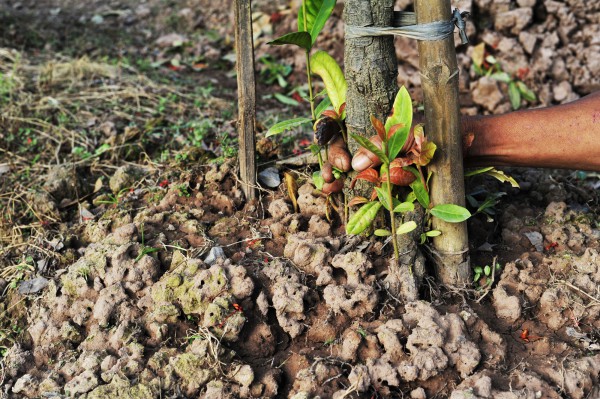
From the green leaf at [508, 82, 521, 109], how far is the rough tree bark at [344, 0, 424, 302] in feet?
5.42

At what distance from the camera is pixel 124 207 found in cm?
272

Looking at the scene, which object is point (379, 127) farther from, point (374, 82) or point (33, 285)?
point (33, 285)

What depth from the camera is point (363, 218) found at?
7.24ft

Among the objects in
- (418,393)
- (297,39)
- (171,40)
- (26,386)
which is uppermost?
(297,39)

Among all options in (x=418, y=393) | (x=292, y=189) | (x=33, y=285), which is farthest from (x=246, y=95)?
(x=418, y=393)

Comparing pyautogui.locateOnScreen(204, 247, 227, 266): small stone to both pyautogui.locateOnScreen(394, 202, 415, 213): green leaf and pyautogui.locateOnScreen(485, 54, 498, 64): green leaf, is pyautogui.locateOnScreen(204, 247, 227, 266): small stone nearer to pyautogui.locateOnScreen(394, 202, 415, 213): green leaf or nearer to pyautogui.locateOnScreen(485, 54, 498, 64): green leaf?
pyautogui.locateOnScreen(394, 202, 415, 213): green leaf

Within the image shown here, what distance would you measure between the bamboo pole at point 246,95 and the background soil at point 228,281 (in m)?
0.08

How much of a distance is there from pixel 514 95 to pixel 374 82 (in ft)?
5.76

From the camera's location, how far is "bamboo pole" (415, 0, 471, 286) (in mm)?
2062

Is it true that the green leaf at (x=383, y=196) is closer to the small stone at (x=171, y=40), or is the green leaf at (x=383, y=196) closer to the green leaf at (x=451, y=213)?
the green leaf at (x=451, y=213)

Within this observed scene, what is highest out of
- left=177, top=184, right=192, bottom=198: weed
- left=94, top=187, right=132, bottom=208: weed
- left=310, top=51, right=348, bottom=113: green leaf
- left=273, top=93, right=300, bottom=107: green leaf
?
left=310, top=51, right=348, bottom=113: green leaf

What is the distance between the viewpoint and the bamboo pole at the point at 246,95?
2363 mm

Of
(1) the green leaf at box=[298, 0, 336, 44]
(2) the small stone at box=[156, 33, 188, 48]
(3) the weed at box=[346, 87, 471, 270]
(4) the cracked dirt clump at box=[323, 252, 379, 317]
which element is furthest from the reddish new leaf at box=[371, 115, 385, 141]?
(2) the small stone at box=[156, 33, 188, 48]

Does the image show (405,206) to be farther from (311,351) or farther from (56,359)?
(56,359)
